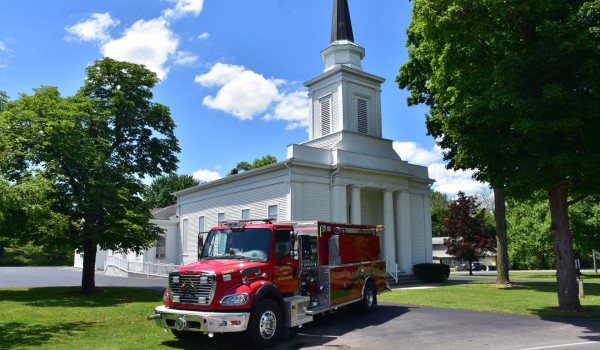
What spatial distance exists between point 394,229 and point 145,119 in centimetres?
1682

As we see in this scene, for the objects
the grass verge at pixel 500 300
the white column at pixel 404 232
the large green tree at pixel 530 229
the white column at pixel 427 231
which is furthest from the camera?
the large green tree at pixel 530 229

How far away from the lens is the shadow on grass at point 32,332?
9841 mm

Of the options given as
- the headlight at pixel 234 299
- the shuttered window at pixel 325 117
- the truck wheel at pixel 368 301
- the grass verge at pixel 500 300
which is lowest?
the grass verge at pixel 500 300

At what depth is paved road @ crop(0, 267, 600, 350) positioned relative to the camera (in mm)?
9664

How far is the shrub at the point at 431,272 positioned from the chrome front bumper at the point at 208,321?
21450mm

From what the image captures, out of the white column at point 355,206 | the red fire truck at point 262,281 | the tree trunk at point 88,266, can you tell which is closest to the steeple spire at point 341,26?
the white column at point 355,206

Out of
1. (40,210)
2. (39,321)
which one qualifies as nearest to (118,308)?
(39,321)

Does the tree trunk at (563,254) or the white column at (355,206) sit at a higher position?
the white column at (355,206)

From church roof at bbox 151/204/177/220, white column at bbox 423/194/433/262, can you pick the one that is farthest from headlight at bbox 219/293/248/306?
church roof at bbox 151/204/177/220

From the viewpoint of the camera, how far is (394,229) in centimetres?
3022

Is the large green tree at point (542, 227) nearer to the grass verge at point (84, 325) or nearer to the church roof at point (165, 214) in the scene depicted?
the grass verge at point (84, 325)

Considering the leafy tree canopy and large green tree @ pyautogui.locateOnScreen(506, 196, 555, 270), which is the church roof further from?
large green tree @ pyautogui.locateOnScreen(506, 196, 555, 270)

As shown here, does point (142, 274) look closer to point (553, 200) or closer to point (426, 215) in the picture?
point (426, 215)

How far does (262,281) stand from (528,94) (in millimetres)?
9406
